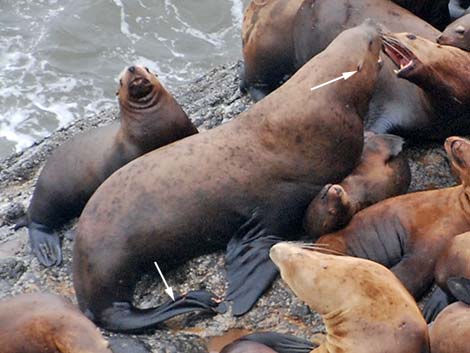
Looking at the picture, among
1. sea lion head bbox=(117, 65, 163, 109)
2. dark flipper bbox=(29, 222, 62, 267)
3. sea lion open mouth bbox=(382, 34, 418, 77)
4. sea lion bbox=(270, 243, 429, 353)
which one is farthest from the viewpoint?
sea lion head bbox=(117, 65, 163, 109)

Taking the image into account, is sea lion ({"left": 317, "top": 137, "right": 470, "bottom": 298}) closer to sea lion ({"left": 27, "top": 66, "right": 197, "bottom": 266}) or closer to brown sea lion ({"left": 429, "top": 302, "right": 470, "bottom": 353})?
brown sea lion ({"left": 429, "top": 302, "right": 470, "bottom": 353})

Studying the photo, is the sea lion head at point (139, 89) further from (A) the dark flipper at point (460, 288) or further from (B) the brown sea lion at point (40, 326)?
(A) the dark flipper at point (460, 288)

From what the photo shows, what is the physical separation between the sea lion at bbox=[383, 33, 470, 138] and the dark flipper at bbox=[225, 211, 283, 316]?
1.32m

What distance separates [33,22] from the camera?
630 inches

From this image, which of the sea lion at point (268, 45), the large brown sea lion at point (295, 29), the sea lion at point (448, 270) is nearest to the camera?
the sea lion at point (448, 270)

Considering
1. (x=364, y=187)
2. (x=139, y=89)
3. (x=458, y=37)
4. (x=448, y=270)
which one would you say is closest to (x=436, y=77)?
(x=458, y=37)

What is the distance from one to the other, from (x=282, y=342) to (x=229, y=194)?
3.68 ft

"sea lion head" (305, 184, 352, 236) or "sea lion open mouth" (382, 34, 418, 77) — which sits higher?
"sea lion open mouth" (382, 34, 418, 77)

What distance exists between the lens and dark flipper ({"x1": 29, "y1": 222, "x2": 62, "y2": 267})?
7.11 m

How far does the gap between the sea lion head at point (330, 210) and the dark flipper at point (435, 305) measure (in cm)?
72

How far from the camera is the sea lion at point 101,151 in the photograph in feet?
24.1

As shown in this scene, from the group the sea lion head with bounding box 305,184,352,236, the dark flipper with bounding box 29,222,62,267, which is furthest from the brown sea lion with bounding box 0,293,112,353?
the sea lion head with bounding box 305,184,352,236

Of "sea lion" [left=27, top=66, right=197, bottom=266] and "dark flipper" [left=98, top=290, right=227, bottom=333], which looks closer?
"dark flipper" [left=98, top=290, right=227, bottom=333]

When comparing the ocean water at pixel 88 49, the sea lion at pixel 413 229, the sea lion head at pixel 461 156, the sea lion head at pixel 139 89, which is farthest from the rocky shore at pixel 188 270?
the ocean water at pixel 88 49
